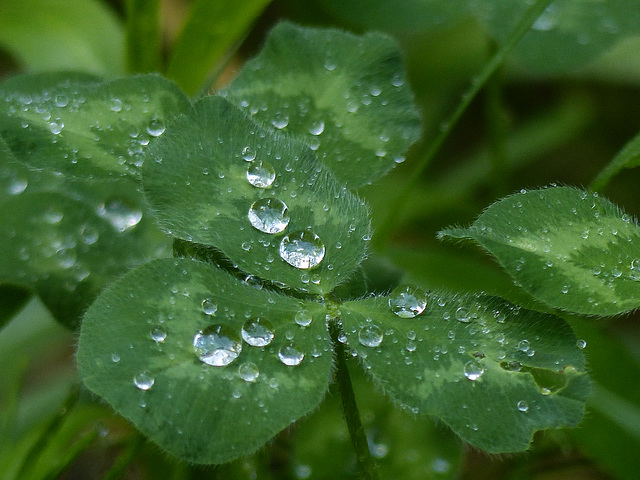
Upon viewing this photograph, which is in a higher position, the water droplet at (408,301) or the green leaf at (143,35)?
the water droplet at (408,301)

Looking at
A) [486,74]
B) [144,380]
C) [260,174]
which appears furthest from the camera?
[486,74]

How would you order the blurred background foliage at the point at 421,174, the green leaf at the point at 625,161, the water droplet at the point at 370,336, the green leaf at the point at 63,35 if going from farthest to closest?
1. the green leaf at the point at 63,35
2. the blurred background foliage at the point at 421,174
3. the green leaf at the point at 625,161
4. the water droplet at the point at 370,336

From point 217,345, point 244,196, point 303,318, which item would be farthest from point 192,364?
point 244,196

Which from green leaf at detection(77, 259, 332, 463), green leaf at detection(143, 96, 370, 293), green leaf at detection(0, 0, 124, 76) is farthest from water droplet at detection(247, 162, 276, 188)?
green leaf at detection(0, 0, 124, 76)

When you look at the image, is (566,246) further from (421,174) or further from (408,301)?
(421,174)

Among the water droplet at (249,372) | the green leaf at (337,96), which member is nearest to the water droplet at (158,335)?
the water droplet at (249,372)

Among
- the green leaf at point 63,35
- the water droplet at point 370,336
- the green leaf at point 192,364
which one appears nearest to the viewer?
the green leaf at point 192,364

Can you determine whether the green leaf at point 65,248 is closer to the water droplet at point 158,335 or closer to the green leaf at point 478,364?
the water droplet at point 158,335
